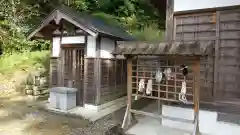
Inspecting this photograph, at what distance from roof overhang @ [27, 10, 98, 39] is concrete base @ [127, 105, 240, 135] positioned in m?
3.50

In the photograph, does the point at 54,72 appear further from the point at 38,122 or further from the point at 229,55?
the point at 229,55

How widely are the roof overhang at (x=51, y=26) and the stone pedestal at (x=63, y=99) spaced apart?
7.74 ft

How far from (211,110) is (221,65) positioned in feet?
3.88

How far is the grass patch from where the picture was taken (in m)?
14.5

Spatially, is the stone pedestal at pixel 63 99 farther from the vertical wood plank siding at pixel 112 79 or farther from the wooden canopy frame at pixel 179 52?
the wooden canopy frame at pixel 179 52

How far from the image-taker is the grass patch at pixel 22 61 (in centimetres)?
1451

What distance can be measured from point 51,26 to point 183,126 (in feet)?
21.1

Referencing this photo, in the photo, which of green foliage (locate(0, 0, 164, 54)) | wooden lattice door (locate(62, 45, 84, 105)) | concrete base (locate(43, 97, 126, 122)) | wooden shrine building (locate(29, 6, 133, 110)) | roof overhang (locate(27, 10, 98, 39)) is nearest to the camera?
concrete base (locate(43, 97, 126, 122))

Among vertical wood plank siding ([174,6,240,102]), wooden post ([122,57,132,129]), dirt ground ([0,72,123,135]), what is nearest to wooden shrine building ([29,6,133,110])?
dirt ground ([0,72,123,135])

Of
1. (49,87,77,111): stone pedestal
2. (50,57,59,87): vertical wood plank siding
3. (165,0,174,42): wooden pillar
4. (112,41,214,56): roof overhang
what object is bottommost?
(49,87,77,111): stone pedestal

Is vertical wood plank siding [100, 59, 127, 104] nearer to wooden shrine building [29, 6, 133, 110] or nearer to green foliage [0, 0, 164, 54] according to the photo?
wooden shrine building [29, 6, 133, 110]

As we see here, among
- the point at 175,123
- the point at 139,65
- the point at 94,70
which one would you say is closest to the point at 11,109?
the point at 94,70

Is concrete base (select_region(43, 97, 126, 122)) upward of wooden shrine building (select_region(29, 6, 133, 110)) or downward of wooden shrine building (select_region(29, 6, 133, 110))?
downward

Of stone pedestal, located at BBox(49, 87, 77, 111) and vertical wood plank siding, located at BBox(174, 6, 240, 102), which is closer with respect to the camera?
vertical wood plank siding, located at BBox(174, 6, 240, 102)
